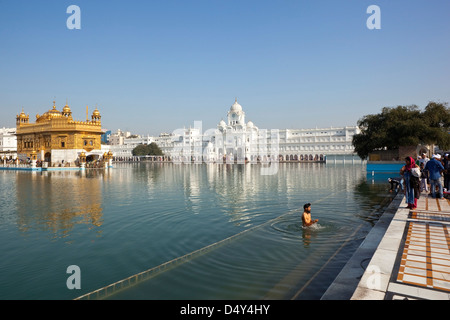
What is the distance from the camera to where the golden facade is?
4269 centimetres

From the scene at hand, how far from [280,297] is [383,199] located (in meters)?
10.1

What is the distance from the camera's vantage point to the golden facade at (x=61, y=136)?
4269 cm

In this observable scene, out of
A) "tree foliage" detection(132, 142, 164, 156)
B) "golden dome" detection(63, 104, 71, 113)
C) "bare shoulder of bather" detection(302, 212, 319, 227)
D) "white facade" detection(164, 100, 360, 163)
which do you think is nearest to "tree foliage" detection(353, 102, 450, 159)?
"bare shoulder of bather" detection(302, 212, 319, 227)

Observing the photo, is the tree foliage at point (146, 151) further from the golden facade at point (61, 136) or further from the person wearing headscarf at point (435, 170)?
the person wearing headscarf at point (435, 170)

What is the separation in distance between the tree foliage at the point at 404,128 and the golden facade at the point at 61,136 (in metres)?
36.1

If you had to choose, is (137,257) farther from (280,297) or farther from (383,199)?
(383,199)

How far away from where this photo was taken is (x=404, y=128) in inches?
1276

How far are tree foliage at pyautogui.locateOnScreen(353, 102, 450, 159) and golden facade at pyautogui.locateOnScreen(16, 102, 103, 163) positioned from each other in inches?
1419

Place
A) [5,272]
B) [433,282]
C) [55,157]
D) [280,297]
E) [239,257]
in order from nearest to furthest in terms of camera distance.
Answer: [433,282] → [280,297] → [5,272] → [239,257] → [55,157]

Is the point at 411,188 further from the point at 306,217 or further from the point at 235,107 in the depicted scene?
the point at 235,107

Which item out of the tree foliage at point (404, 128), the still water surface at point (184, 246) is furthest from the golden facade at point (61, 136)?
the tree foliage at point (404, 128)

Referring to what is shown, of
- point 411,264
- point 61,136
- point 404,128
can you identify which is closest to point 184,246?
point 411,264

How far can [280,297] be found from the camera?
14.0 feet

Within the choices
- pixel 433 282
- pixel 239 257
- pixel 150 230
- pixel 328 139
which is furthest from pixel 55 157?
pixel 328 139
